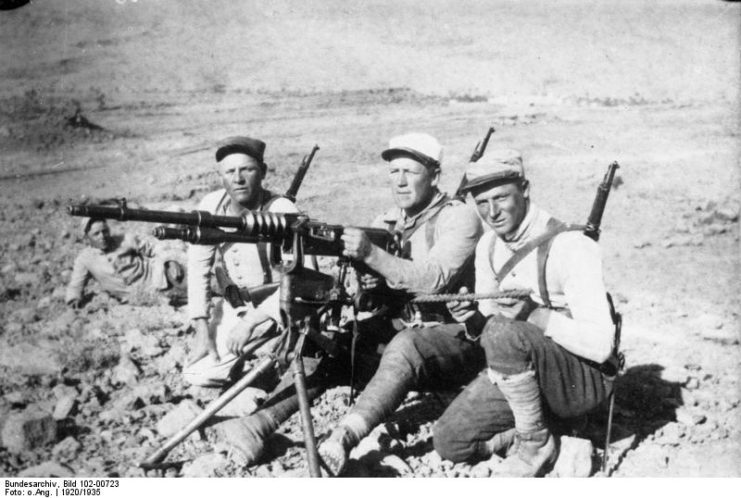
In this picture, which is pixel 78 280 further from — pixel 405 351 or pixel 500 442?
pixel 500 442

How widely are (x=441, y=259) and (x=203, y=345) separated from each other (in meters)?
2.03

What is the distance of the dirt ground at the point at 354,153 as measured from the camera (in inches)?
167

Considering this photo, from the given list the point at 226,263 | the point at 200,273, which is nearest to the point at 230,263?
the point at 226,263

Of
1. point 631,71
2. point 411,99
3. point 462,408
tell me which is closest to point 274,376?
point 462,408

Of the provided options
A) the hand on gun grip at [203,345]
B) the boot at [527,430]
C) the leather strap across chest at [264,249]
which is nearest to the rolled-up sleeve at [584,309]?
the boot at [527,430]

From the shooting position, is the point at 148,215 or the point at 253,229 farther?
the point at 253,229

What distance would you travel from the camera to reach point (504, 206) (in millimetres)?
3635

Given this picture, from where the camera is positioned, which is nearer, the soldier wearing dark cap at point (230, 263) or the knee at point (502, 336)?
the knee at point (502, 336)

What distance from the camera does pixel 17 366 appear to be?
206 inches

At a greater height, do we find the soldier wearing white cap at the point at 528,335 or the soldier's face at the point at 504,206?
the soldier's face at the point at 504,206

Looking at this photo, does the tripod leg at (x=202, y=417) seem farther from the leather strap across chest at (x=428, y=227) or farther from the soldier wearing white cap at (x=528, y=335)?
the leather strap across chest at (x=428, y=227)

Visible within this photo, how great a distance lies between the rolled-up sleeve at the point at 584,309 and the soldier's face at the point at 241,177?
2.39 meters

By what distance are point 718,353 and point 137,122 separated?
51.8 ft

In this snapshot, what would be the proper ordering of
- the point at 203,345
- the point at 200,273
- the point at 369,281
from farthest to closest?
the point at 200,273 → the point at 203,345 → the point at 369,281
